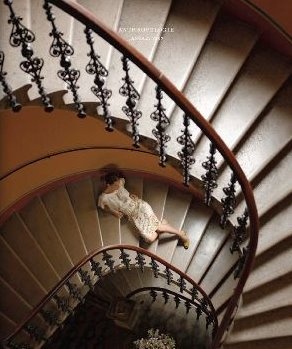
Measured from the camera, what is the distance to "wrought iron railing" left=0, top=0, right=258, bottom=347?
8.30 feet

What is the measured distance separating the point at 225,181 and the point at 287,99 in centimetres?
113

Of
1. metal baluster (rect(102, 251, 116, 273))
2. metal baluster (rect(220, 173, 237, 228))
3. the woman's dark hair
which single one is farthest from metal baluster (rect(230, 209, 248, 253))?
the woman's dark hair

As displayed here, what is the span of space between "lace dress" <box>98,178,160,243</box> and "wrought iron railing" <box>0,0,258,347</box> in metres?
1.46

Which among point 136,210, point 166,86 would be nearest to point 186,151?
point 166,86

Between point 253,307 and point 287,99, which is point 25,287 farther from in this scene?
point 287,99

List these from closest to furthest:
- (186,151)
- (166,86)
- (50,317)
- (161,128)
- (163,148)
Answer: (166,86)
(161,128)
(186,151)
(163,148)
(50,317)

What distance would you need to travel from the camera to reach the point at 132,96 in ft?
10.0

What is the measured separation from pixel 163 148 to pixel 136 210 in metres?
1.94

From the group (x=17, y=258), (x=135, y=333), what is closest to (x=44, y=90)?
(x=17, y=258)

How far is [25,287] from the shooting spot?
17.5 ft

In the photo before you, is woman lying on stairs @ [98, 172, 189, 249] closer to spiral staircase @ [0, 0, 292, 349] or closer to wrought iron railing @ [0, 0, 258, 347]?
spiral staircase @ [0, 0, 292, 349]

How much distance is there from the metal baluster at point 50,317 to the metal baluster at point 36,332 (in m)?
0.17

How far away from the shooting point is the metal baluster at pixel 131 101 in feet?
9.55

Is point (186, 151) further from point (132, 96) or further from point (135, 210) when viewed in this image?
point (135, 210)
